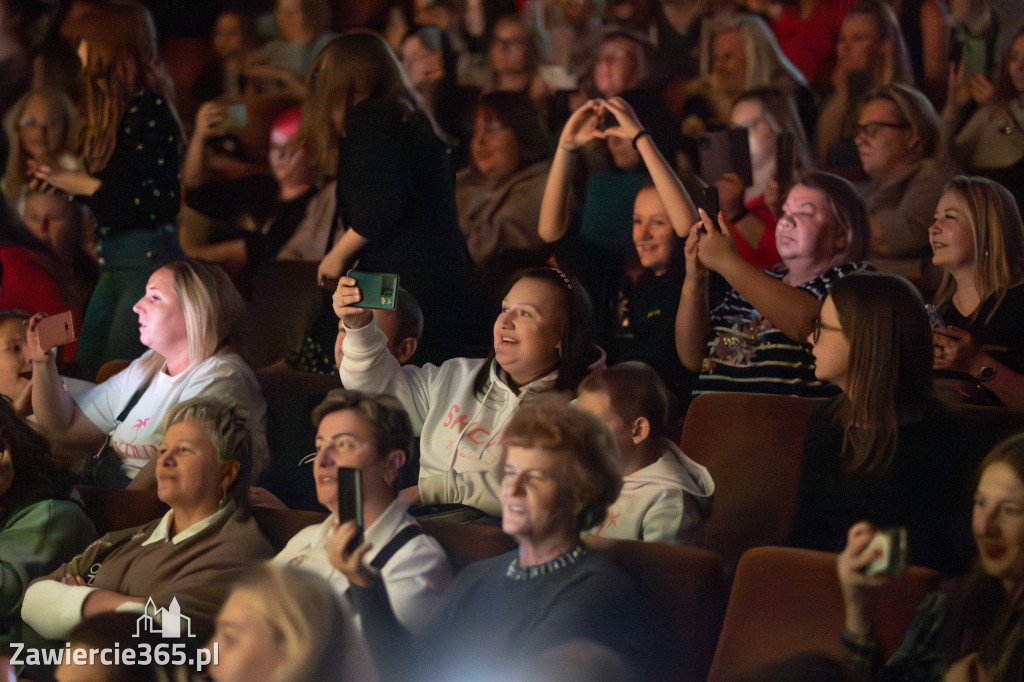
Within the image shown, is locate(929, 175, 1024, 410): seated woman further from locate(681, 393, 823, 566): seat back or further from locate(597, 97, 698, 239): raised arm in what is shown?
locate(597, 97, 698, 239): raised arm

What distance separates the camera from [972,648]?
77.6 inches

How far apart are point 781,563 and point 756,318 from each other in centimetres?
60

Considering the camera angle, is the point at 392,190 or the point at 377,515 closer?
the point at 377,515

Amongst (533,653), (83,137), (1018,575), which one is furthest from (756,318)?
(83,137)

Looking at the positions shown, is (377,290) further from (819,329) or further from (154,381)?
(819,329)

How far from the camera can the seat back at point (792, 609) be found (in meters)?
1.97

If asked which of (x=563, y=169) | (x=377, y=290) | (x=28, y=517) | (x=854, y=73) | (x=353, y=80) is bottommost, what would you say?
(x=28, y=517)

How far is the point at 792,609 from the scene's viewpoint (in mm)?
2027

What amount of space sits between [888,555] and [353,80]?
175 centimetres

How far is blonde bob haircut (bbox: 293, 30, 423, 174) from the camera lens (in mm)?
2842

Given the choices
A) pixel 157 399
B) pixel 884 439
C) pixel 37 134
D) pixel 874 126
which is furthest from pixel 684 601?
pixel 37 134

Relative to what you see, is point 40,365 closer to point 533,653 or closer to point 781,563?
point 533,653

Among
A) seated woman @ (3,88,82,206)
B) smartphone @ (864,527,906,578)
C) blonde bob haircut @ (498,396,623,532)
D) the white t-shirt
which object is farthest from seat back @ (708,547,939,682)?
seated woman @ (3,88,82,206)

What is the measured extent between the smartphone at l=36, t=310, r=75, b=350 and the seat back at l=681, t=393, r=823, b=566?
169 cm
